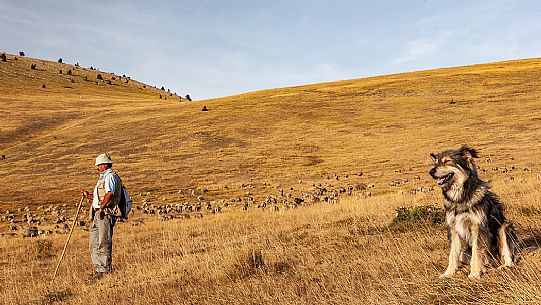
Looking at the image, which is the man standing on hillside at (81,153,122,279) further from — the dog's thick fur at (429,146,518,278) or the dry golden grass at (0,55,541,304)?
the dog's thick fur at (429,146,518,278)

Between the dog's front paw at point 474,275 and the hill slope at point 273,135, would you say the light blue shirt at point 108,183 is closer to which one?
the dog's front paw at point 474,275

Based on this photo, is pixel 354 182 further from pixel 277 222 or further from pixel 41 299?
pixel 41 299

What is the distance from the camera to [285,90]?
8275cm

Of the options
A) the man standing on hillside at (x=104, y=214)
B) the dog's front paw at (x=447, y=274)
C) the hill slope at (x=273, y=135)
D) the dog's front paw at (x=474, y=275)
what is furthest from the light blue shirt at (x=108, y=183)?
the hill slope at (x=273, y=135)

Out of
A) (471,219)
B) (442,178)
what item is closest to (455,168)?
(442,178)

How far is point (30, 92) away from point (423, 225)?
9497 centimetres

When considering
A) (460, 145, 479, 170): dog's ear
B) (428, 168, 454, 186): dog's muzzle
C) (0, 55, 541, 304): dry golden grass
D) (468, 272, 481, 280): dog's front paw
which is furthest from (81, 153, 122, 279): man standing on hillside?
(468, 272, 481, 280): dog's front paw

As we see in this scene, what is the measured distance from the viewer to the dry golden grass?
737cm

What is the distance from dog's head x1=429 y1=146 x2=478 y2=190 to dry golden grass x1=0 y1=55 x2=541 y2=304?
1.31m

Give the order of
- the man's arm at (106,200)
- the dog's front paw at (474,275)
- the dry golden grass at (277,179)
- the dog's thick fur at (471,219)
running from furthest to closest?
the man's arm at (106,200) → the dry golden grass at (277,179) → the dog's thick fur at (471,219) → the dog's front paw at (474,275)

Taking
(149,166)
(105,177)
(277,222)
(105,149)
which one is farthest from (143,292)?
(105,149)

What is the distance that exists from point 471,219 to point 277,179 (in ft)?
88.4

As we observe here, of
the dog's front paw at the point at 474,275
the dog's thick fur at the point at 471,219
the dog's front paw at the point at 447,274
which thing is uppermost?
the dog's thick fur at the point at 471,219

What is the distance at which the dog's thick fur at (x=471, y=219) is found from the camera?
20.1ft
